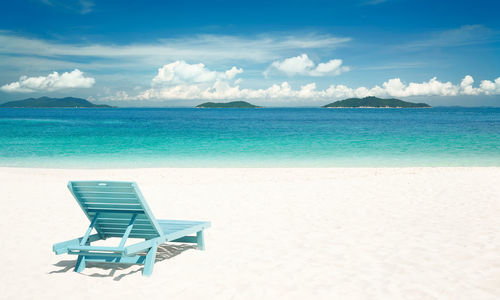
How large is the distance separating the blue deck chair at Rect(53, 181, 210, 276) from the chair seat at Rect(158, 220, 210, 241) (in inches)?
0.5

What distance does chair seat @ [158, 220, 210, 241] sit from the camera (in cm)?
564

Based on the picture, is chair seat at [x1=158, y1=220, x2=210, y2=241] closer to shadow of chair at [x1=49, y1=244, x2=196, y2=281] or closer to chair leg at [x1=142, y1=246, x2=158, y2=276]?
chair leg at [x1=142, y1=246, x2=158, y2=276]

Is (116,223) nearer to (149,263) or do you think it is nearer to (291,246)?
(149,263)

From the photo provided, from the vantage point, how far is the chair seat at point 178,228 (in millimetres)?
5642

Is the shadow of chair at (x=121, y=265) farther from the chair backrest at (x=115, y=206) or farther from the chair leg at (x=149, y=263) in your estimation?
the chair backrest at (x=115, y=206)

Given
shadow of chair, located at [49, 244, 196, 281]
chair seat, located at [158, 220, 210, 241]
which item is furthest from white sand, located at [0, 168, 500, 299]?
chair seat, located at [158, 220, 210, 241]

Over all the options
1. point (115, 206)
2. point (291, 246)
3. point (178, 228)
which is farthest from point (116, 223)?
point (291, 246)

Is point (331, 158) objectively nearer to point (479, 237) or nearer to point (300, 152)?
point (300, 152)

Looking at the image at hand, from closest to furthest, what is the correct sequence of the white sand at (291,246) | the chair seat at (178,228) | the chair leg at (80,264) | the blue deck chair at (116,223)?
the white sand at (291,246), the blue deck chair at (116,223), the chair leg at (80,264), the chair seat at (178,228)

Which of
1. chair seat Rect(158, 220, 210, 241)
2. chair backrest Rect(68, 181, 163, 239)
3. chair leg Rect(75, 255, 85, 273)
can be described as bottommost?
chair leg Rect(75, 255, 85, 273)

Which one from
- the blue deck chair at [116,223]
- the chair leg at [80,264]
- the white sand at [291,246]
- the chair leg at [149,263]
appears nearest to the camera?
the white sand at [291,246]

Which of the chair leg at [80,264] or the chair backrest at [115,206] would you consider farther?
the chair leg at [80,264]

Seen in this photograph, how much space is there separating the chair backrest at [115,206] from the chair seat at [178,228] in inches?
8.7

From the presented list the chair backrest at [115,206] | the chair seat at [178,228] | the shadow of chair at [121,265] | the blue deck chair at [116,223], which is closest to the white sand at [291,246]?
the shadow of chair at [121,265]
